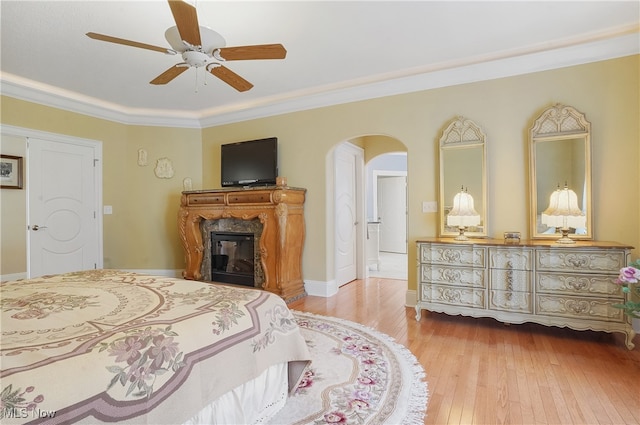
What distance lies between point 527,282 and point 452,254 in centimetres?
66

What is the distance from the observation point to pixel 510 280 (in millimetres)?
2941

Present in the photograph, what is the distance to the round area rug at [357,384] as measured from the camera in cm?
174

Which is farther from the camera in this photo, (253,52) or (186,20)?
(253,52)

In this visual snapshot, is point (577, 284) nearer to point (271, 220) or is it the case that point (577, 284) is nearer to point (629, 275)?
point (629, 275)

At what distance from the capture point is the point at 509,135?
3.35 metres

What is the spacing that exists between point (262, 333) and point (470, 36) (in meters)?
3.06

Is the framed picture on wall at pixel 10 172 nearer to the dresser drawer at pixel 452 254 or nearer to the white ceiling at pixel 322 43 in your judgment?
the white ceiling at pixel 322 43

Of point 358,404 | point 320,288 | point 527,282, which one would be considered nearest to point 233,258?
point 320,288

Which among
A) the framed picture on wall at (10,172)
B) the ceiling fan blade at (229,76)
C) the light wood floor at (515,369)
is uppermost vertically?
the ceiling fan blade at (229,76)

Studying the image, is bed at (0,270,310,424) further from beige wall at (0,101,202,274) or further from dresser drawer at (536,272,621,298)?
beige wall at (0,101,202,274)

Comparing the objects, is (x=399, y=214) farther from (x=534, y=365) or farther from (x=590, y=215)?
(x=534, y=365)

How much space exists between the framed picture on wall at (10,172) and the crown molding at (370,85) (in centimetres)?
77

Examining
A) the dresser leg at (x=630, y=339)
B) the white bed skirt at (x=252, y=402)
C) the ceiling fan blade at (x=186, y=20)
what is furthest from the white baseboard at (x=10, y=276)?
the dresser leg at (x=630, y=339)

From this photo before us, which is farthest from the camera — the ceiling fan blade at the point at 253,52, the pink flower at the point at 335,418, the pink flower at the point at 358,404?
the ceiling fan blade at the point at 253,52
